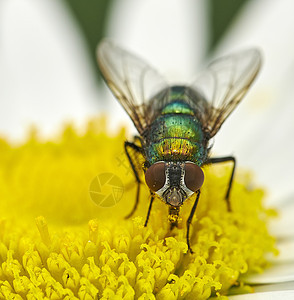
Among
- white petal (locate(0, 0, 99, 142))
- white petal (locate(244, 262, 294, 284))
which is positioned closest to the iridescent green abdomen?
white petal (locate(244, 262, 294, 284))

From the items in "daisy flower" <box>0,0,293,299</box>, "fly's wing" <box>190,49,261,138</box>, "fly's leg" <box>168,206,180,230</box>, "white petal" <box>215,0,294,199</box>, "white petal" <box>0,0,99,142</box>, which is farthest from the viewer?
"white petal" <box>0,0,99,142</box>

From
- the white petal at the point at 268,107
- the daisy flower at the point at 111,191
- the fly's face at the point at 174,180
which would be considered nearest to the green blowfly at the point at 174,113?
the fly's face at the point at 174,180

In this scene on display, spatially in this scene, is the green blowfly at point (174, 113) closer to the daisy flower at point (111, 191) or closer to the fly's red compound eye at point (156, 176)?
the fly's red compound eye at point (156, 176)

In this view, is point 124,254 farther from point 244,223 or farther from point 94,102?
point 94,102

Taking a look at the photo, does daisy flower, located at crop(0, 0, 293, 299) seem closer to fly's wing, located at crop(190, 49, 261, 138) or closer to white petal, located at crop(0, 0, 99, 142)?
white petal, located at crop(0, 0, 99, 142)

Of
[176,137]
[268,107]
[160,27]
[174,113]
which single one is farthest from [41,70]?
[176,137]

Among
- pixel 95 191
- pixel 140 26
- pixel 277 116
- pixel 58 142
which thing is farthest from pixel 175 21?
pixel 95 191
